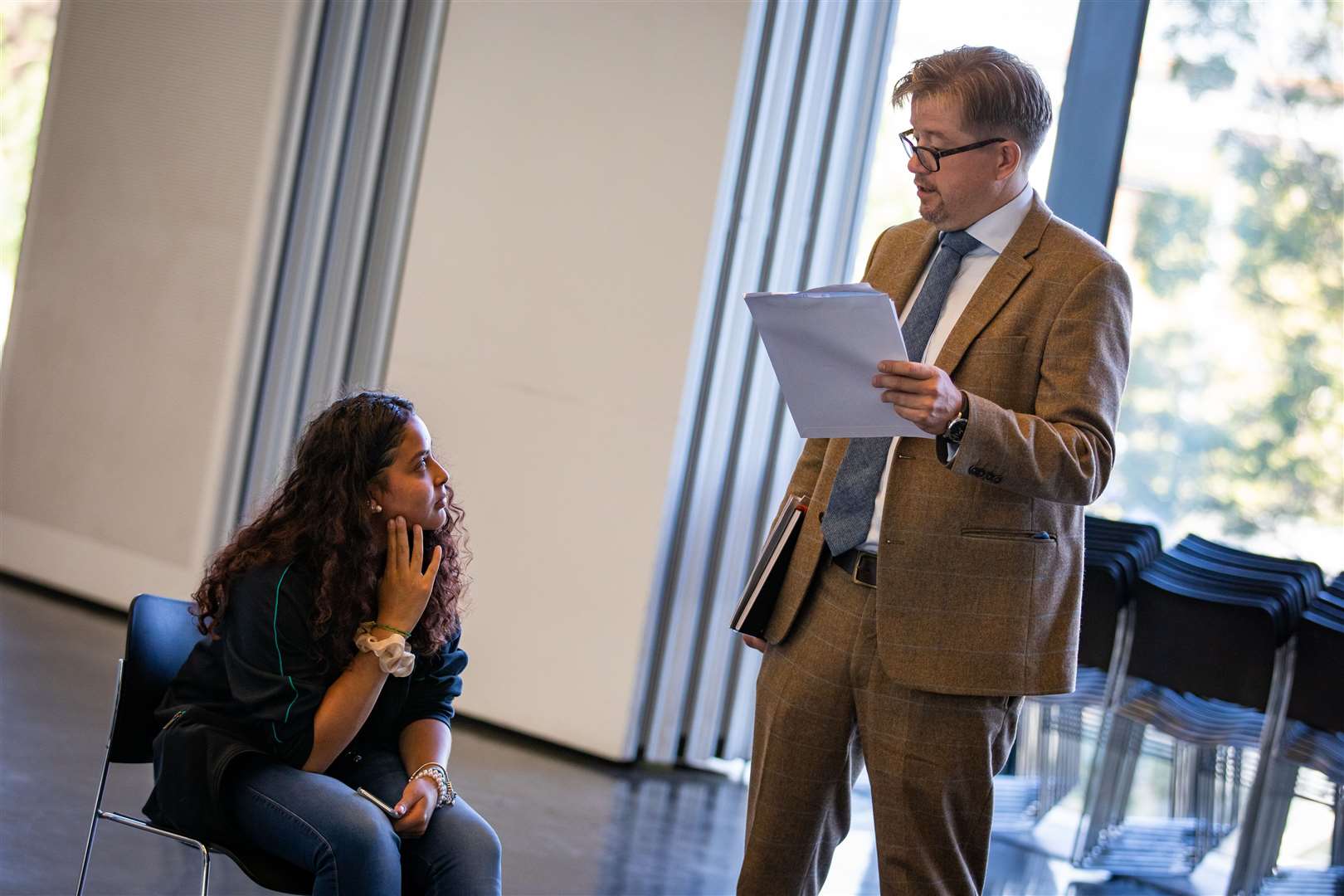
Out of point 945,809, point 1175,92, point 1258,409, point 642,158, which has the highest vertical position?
point 1175,92

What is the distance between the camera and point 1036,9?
16.6 feet

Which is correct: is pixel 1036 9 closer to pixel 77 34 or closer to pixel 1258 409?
pixel 1258 409

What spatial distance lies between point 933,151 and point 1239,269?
3.53m

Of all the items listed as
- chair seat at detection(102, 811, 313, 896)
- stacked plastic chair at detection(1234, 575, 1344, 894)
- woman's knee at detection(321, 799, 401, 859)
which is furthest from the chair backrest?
stacked plastic chair at detection(1234, 575, 1344, 894)

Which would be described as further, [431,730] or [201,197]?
[201,197]

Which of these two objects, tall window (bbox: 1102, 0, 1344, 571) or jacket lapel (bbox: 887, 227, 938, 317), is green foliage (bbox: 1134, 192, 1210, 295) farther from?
jacket lapel (bbox: 887, 227, 938, 317)

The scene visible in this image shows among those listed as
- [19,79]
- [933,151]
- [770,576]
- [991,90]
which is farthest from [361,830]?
[19,79]

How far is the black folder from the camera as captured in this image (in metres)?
2.29

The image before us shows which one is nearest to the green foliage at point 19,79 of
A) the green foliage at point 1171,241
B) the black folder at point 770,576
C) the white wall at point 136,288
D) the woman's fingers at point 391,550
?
the white wall at point 136,288

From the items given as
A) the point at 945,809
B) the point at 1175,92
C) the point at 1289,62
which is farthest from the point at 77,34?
the point at 945,809

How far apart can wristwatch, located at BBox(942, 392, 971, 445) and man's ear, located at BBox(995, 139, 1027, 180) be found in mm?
395

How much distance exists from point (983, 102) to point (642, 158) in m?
2.84

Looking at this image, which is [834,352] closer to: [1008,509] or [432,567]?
[1008,509]

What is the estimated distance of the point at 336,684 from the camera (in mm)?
2279
